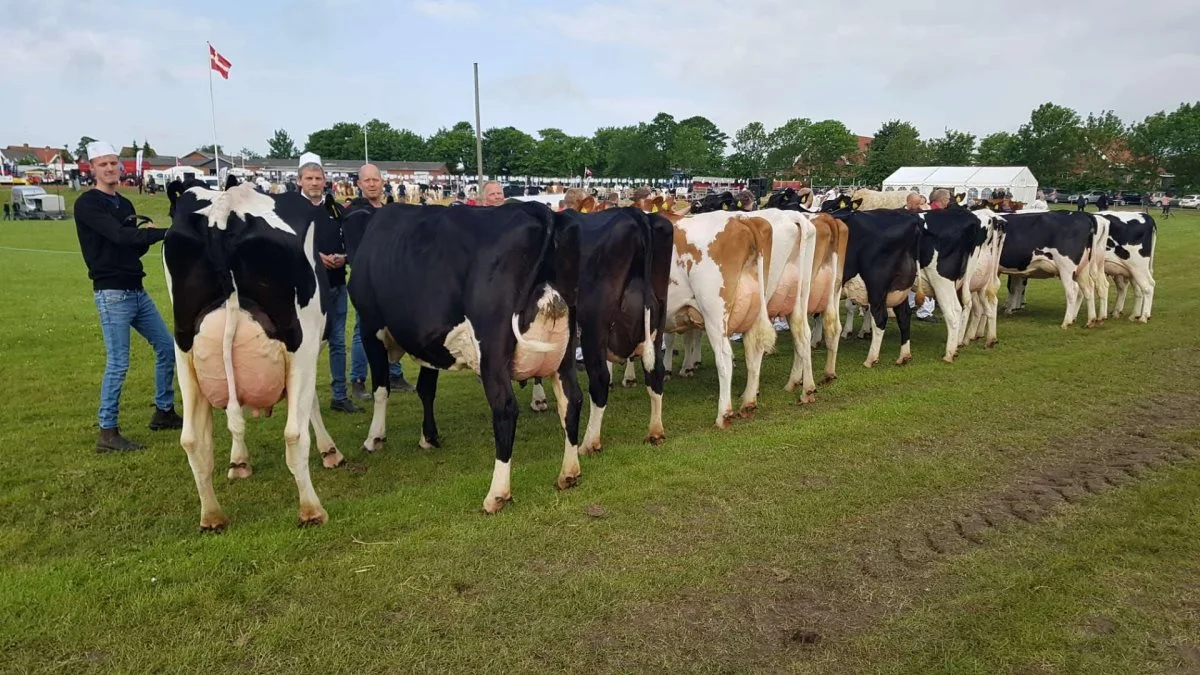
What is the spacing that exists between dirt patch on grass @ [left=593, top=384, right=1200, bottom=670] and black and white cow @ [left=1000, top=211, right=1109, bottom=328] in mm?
7863

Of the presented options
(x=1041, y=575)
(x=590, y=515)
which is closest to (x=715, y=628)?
(x=590, y=515)

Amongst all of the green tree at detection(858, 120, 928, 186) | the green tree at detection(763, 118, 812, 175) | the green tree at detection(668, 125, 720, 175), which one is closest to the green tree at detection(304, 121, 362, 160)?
the green tree at detection(668, 125, 720, 175)

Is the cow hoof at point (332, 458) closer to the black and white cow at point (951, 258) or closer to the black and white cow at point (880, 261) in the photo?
the black and white cow at point (880, 261)

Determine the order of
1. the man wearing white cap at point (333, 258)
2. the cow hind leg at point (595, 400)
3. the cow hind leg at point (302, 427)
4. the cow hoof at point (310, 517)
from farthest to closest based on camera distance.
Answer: the man wearing white cap at point (333, 258) < the cow hind leg at point (595, 400) < the cow hoof at point (310, 517) < the cow hind leg at point (302, 427)

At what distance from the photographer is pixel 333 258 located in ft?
23.4

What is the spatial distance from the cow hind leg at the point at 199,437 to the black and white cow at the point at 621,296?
120 inches

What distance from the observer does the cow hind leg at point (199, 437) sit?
4746 millimetres

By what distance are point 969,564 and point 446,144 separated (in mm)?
Result: 121124

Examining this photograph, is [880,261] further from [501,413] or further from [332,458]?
[332,458]

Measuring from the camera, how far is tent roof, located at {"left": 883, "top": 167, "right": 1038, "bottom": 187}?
59.0m

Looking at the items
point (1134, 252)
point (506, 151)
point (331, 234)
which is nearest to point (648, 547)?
point (331, 234)

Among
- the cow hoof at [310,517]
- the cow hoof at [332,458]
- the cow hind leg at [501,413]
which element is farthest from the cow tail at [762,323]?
the cow hoof at [310,517]

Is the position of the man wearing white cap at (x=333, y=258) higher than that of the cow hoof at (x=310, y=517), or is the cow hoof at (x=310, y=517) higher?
the man wearing white cap at (x=333, y=258)

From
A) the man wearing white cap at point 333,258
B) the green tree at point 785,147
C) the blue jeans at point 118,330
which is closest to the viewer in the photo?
the blue jeans at point 118,330
